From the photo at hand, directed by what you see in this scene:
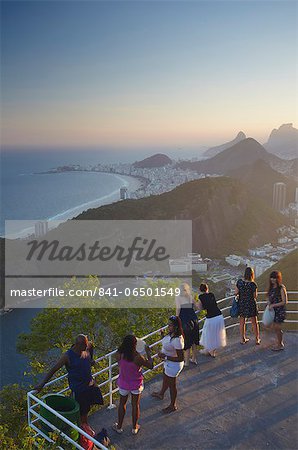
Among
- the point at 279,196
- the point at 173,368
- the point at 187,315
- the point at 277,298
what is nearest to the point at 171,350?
the point at 173,368

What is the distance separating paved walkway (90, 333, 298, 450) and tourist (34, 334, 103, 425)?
49 cm

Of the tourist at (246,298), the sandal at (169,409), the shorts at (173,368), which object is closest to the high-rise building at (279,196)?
the tourist at (246,298)

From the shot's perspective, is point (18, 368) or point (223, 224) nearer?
point (18, 368)

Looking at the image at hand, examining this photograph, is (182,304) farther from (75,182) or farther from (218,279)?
(75,182)

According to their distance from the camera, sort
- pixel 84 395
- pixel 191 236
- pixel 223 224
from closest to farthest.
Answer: pixel 84 395 < pixel 191 236 < pixel 223 224

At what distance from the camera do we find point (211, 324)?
6234 mm

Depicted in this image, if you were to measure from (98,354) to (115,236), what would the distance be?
73.3m

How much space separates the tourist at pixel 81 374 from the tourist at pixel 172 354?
0.83m

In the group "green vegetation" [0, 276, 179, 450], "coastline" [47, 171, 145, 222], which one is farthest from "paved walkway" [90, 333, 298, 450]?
"coastline" [47, 171, 145, 222]

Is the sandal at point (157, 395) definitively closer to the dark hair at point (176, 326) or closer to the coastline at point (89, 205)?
the dark hair at point (176, 326)

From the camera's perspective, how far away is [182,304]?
5.71 meters

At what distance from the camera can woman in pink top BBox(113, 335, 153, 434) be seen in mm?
4496

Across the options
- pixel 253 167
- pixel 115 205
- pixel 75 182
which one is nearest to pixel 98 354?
pixel 115 205

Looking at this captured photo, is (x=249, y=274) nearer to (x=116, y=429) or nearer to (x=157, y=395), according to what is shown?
(x=157, y=395)
